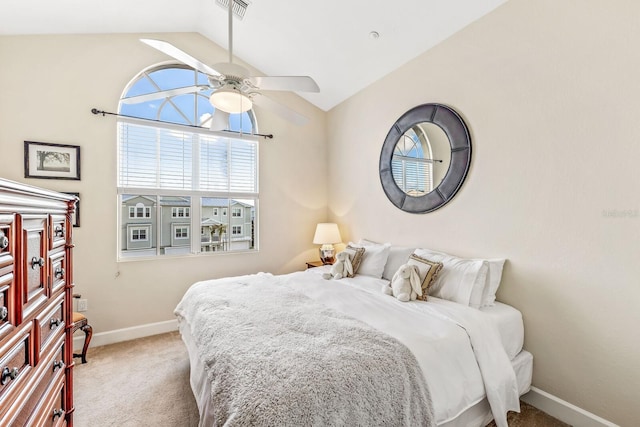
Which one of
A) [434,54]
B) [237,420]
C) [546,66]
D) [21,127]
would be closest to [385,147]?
[434,54]

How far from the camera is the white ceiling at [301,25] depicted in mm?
2464

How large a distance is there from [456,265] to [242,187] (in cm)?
272

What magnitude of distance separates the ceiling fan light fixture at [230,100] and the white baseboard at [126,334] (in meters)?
2.66

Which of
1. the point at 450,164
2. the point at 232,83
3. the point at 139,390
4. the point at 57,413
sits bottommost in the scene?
the point at 139,390

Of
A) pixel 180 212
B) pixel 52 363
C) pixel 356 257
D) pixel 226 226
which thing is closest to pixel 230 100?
pixel 52 363

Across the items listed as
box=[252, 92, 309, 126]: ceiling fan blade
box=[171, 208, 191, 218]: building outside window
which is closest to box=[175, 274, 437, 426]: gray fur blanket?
box=[252, 92, 309, 126]: ceiling fan blade

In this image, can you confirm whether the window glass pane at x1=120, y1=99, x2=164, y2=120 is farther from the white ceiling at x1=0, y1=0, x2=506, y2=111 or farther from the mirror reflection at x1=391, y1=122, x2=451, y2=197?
the mirror reflection at x1=391, y1=122, x2=451, y2=197

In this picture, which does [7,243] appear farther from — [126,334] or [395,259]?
[126,334]

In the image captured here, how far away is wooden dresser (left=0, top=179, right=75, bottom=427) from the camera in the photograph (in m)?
0.77

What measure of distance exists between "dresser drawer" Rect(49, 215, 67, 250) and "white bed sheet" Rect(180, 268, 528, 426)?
94 centimetres

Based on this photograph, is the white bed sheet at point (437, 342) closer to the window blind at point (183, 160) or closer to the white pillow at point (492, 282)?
the white pillow at point (492, 282)

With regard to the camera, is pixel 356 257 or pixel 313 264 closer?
pixel 356 257

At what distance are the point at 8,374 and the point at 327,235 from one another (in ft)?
10.6

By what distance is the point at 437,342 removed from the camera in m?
1.57
